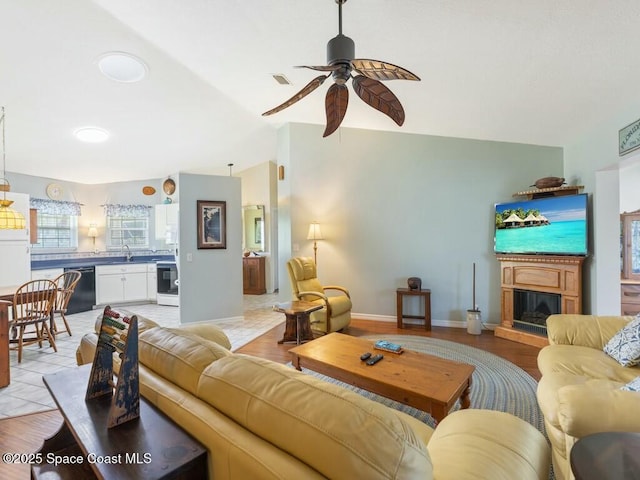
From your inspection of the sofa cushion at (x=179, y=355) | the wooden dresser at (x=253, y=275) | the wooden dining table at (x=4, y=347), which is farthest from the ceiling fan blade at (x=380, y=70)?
the wooden dresser at (x=253, y=275)

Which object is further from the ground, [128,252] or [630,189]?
[630,189]

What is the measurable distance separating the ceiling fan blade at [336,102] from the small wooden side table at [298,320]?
217 centimetres

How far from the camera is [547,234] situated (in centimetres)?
364

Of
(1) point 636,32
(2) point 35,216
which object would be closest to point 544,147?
(1) point 636,32

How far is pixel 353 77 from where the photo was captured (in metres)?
1.97

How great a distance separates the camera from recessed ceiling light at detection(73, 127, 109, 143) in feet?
14.0

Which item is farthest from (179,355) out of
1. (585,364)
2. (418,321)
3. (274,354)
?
(418,321)

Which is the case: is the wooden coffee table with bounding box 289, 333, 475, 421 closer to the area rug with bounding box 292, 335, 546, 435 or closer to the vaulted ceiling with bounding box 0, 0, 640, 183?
the area rug with bounding box 292, 335, 546, 435

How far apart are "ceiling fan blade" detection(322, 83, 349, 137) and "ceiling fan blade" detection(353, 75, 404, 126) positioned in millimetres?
101

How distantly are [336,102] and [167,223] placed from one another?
5904 mm

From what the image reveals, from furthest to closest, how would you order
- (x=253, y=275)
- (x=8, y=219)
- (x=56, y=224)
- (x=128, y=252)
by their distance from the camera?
(x=253, y=275) < (x=128, y=252) < (x=56, y=224) < (x=8, y=219)

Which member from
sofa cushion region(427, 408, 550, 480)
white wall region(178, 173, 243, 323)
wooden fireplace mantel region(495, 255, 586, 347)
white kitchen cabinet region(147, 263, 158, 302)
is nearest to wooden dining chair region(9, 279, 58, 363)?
white wall region(178, 173, 243, 323)

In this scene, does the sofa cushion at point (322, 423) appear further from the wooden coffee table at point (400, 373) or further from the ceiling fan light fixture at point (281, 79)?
the ceiling fan light fixture at point (281, 79)

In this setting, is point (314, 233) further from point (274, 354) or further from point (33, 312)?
point (33, 312)
